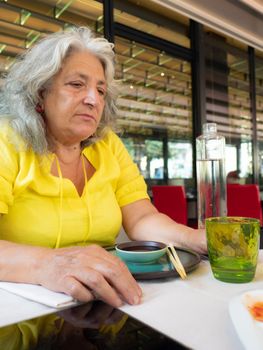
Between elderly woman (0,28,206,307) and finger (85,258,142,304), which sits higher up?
elderly woman (0,28,206,307)

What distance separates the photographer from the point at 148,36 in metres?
4.06

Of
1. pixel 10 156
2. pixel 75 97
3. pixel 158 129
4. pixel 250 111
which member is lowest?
pixel 10 156

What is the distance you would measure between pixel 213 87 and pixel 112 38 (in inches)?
71.1

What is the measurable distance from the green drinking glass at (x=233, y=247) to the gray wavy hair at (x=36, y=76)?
0.64 metres

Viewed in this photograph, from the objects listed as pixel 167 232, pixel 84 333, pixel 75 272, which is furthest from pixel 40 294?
pixel 167 232

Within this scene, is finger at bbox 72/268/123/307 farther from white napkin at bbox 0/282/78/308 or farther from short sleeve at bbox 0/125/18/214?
short sleeve at bbox 0/125/18/214

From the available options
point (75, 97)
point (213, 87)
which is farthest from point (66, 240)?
point (213, 87)

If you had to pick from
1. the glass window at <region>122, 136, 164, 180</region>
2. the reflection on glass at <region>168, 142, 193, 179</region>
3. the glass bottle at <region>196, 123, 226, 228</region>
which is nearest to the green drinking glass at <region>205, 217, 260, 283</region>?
the glass bottle at <region>196, 123, 226, 228</region>

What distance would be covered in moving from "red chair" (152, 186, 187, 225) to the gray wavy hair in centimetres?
191

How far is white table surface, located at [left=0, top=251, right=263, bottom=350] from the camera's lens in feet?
1.45

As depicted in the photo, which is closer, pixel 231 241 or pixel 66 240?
pixel 231 241

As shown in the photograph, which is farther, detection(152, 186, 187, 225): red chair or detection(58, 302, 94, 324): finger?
detection(152, 186, 187, 225): red chair

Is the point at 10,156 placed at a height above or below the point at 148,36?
below

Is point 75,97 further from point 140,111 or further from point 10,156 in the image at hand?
point 140,111
